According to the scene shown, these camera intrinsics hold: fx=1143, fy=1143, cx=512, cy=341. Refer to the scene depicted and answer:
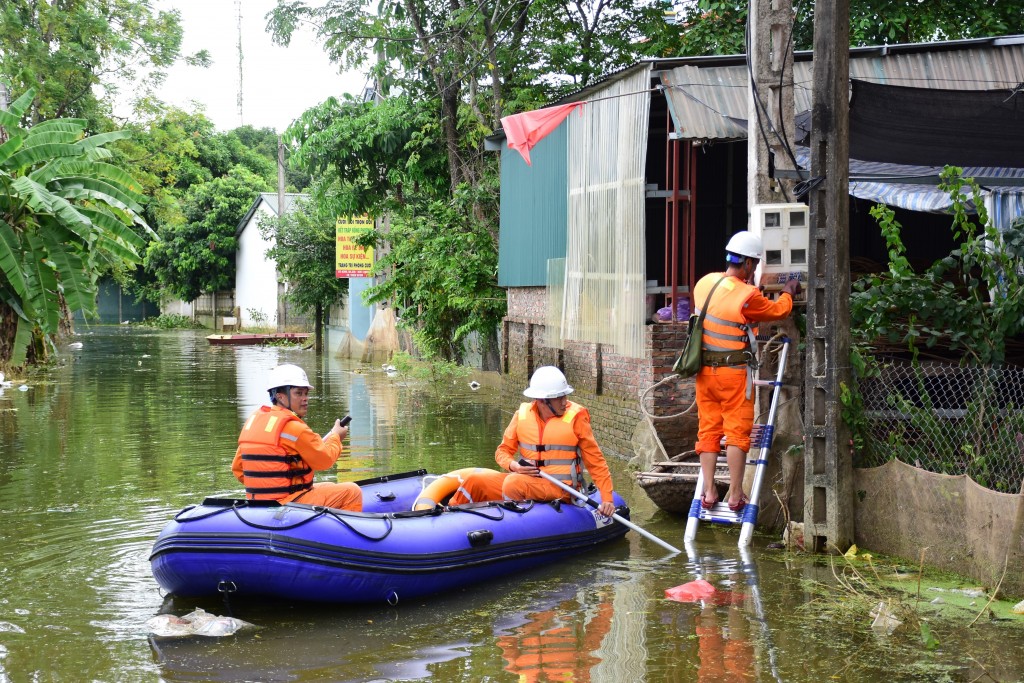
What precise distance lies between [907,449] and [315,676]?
4865 millimetres

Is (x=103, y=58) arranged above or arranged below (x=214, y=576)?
above

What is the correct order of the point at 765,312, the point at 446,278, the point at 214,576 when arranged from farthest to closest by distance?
the point at 446,278, the point at 765,312, the point at 214,576

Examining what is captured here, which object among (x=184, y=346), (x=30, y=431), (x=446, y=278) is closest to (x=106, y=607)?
(x=30, y=431)

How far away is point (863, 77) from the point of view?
12.8m

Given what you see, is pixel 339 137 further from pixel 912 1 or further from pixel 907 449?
pixel 907 449

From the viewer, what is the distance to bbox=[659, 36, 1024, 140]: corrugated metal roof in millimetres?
11852

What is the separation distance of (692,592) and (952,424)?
2641 millimetres

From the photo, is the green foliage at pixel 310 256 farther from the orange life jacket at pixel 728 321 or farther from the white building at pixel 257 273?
the orange life jacket at pixel 728 321

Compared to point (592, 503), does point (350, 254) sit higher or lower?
higher

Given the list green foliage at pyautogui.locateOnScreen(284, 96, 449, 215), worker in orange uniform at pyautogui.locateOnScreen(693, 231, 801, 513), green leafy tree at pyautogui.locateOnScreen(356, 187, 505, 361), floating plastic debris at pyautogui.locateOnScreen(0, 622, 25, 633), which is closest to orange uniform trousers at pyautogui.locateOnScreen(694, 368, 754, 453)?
worker in orange uniform at pyautogui.locateOnScreen(693, 231, 801, 513)

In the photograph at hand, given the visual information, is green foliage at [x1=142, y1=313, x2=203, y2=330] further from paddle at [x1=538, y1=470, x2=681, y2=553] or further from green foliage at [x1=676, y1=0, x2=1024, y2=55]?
paddle at [x1=538, y1=470, x2=681, y2=553]

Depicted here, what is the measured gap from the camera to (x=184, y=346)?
38.2 metres

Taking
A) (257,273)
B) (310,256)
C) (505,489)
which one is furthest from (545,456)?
(257,273)

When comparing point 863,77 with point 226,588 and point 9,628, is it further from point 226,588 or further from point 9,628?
point 9,628
